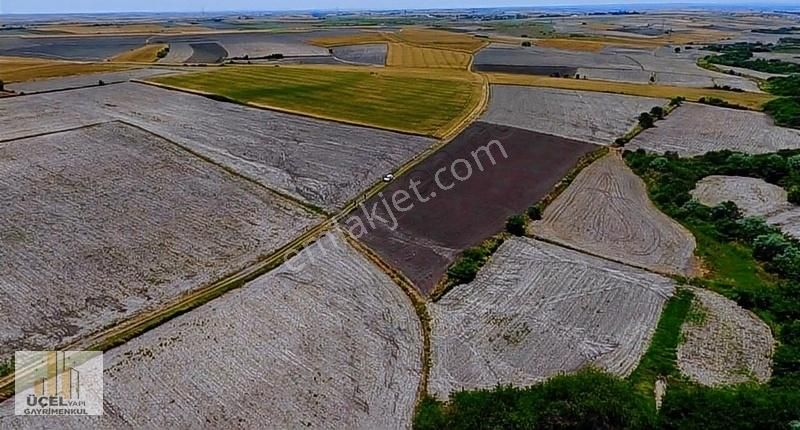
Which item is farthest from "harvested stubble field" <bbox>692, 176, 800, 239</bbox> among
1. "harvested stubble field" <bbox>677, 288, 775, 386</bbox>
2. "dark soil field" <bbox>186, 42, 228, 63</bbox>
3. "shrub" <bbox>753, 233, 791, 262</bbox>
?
"dark soil field" <bbox>186, 42, 228, 63</bbox>

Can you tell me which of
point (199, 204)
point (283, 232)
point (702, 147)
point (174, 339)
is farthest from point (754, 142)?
point (174, 339)

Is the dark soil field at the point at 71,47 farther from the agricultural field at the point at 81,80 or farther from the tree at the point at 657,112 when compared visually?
the tree at the point at 657,112

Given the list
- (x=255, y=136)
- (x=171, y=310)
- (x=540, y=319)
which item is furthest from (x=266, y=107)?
(x=540, y=319)

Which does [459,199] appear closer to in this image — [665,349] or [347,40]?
[665,349]

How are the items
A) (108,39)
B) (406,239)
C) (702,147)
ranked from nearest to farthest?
Answer: (406,239) → (702,147) → (108,39)

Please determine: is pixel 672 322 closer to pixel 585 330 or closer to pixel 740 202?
pixel 585 330

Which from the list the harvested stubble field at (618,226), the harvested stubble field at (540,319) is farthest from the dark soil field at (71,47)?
the harvested stubble field at (540,319)
